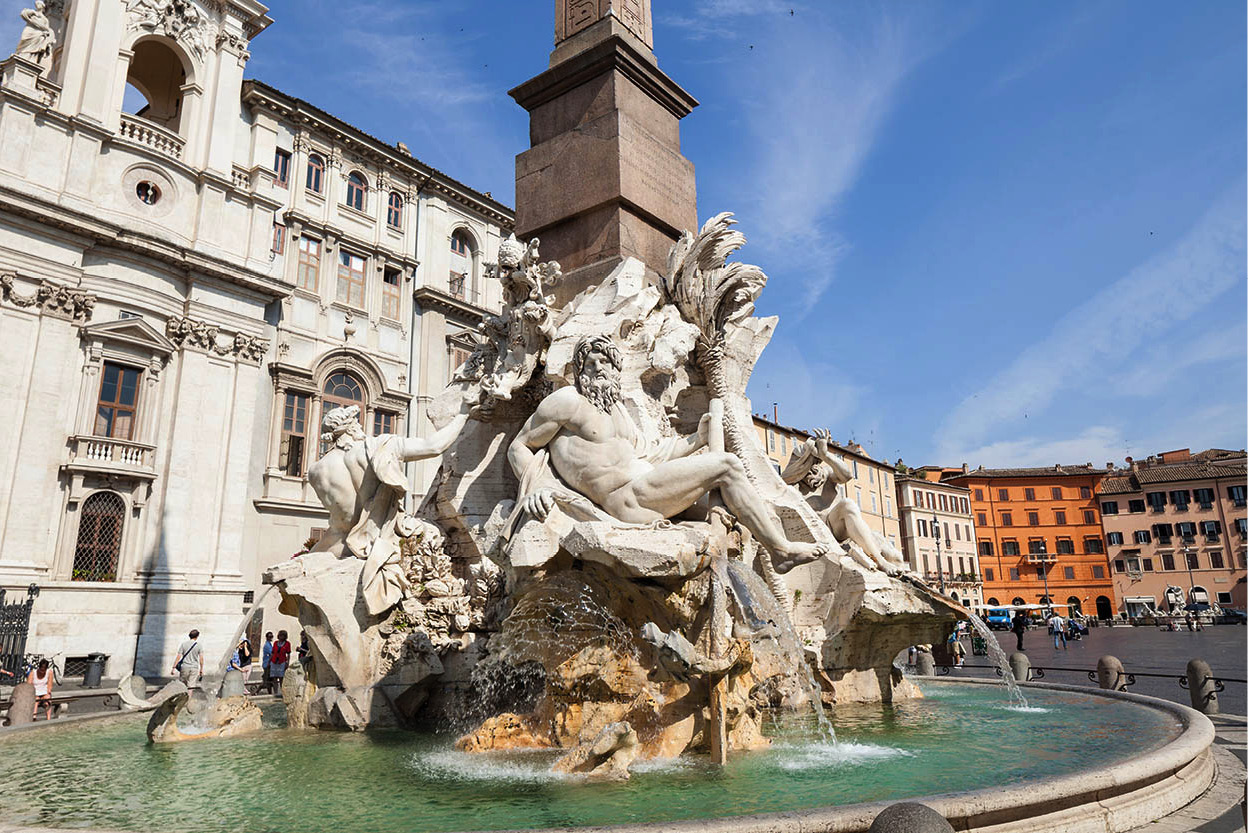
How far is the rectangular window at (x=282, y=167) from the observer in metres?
26.5

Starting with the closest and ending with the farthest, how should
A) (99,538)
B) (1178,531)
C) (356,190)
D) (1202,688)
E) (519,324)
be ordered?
(519,324), (1202,688), (99,538), (356,190), (1178,531)

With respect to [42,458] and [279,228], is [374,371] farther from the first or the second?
[42,458]

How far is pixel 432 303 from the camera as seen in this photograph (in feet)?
95.9

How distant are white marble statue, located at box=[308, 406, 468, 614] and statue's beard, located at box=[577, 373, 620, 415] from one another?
1.88 meters

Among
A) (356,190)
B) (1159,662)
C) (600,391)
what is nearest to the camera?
(600,391)

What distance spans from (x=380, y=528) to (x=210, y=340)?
18.6m

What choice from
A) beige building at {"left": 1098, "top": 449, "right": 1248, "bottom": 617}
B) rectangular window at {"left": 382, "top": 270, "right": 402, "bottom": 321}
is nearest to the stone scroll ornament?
rectangular window at {"left": 382, "top": 270, "right": 402, "bottom": 321}

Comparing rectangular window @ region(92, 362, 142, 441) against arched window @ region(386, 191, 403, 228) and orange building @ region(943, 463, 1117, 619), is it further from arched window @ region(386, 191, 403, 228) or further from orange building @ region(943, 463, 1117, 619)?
orange building @ region(943, 463, 1117, 619)

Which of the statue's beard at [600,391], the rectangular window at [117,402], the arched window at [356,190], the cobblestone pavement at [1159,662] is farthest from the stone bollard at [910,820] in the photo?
the arched window at [356,190]

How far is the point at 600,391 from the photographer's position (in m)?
5.86

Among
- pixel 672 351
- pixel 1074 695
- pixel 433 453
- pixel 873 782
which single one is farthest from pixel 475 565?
pixel 1074 695

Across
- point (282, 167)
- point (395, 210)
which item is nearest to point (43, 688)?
point (282, 167)

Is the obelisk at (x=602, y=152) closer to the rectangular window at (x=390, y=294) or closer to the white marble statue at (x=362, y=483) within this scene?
the white marble statue at (x=362, y=483)

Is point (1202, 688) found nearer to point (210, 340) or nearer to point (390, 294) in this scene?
point (210, 340)
